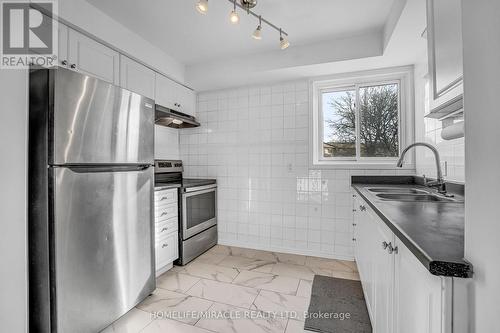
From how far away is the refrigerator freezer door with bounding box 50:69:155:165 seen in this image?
1.35 m

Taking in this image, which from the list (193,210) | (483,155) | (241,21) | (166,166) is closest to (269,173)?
(193,210)

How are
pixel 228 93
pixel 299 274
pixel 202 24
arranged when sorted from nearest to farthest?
pixel 202 24 < pixel 299 274 < pixel 228 93

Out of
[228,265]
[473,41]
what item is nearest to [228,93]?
[228,265]

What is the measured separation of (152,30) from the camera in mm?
2336

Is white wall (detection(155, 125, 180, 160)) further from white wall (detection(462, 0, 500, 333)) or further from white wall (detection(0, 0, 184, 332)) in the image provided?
white wall (detection(462, 0, 500, 333))

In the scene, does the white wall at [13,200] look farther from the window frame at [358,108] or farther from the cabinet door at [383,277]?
the window frame at [358,108]

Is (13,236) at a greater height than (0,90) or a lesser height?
lesser

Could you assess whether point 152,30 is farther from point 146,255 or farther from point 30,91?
point 146,255

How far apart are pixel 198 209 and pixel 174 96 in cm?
148

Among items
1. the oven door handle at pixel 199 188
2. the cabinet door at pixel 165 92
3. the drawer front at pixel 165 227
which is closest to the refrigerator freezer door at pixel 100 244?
the drawer front at pixel 165 227

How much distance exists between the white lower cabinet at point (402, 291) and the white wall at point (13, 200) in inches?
→ 72.1

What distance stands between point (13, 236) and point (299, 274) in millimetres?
2269

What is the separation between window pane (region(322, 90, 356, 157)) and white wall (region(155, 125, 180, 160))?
2145 mm

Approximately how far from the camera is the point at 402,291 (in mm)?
880
